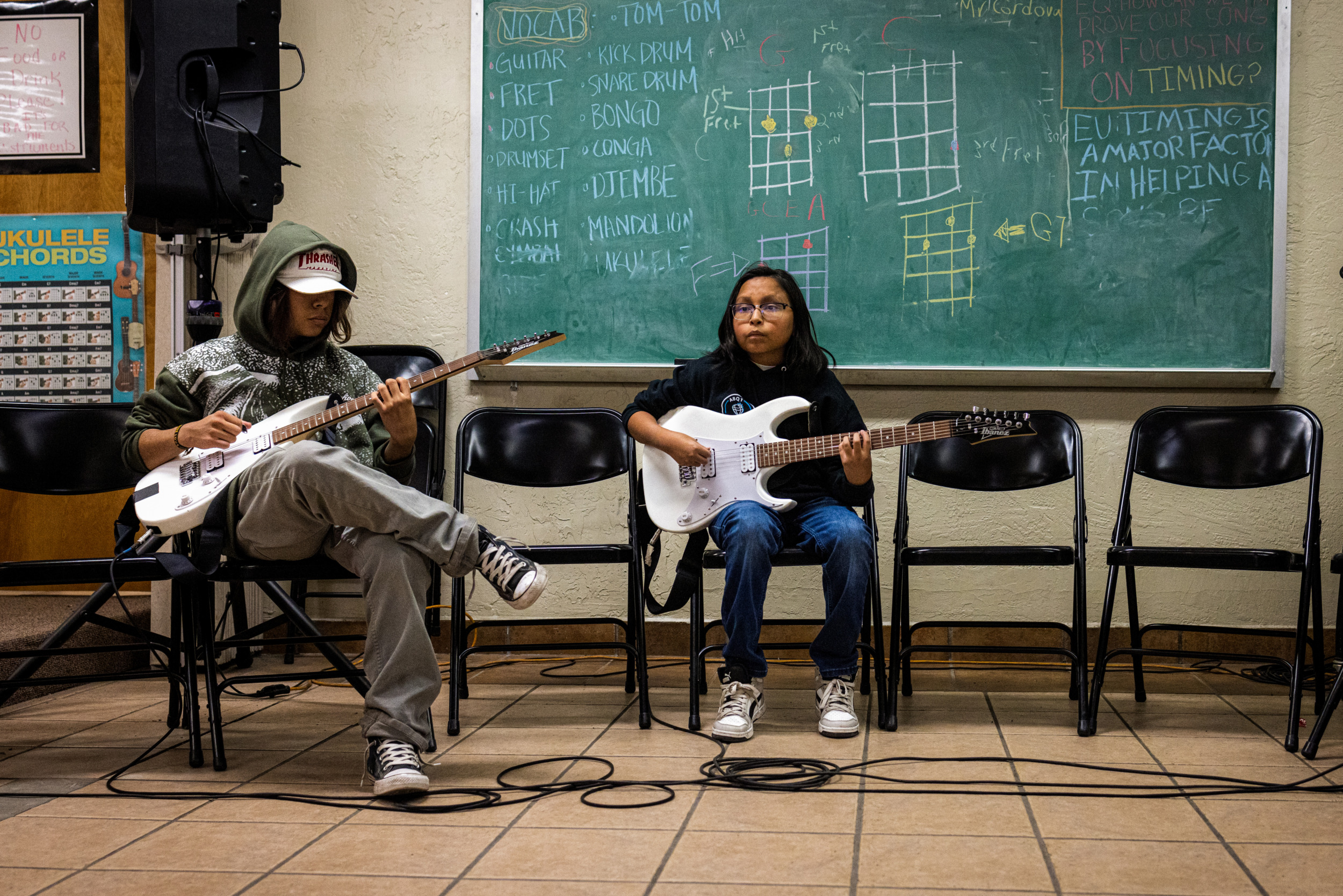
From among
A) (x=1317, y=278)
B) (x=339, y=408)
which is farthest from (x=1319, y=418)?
(x=339, y=408)

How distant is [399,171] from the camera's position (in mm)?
3820

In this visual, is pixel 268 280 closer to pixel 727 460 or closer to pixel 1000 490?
pixel 727 460

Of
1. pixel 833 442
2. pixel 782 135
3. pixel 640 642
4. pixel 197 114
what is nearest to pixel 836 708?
pixel 640 642

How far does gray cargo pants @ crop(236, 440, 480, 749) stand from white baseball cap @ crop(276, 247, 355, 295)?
1.50 feet

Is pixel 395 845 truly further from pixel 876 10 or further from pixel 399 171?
pixel 876 10

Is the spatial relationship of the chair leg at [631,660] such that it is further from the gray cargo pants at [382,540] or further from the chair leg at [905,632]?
the gray cargo pants at [382,540]

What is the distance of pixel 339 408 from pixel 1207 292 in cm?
263

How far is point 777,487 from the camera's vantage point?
9.68 ft

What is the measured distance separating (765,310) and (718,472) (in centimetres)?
46

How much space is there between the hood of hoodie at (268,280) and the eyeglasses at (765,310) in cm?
102

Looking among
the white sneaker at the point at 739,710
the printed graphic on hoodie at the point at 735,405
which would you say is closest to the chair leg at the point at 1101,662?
the white sneaker at the point at 739,710

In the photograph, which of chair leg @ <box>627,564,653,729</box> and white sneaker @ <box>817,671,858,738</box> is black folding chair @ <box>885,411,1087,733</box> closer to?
white sneaker @ <box>817,671,858,738</box>

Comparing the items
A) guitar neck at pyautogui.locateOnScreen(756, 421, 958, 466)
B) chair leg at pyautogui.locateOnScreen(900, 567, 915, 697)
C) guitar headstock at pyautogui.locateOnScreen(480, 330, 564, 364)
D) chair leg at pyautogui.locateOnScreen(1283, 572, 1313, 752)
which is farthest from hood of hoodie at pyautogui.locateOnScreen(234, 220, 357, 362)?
chair leg at pyautogui.locateOnScreen(1283, 572, 1313, 752)

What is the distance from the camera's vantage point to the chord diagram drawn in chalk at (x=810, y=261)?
3596 millimetres
